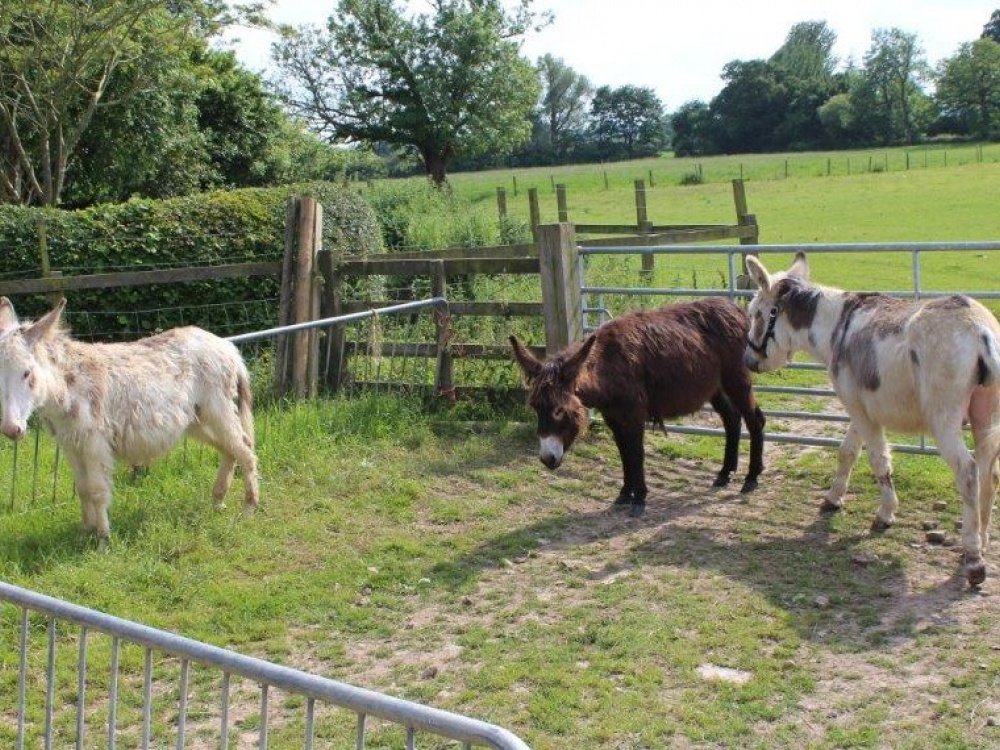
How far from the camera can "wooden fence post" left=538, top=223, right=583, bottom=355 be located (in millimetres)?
9562

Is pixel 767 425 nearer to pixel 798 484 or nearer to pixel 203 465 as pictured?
pixel 798 484

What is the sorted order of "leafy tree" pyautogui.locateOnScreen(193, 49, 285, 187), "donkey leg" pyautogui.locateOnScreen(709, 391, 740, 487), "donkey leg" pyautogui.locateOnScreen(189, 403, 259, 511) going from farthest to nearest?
"leafy tree" pyautogui.locateOnScreen(193, 49, 285, 187), "donkey leg" pyautogui.locateOnScreen(709, 391, 740, 487), "donkey leg" pyautogui.locateOnScreen(189, 403, 259, 511)

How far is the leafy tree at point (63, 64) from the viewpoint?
16.7 m

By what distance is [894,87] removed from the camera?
78750mm

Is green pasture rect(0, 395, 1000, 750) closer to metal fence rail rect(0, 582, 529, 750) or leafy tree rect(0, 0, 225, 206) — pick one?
metal fence rail rect(0, 582, 529, 750)

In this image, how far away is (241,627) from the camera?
5.76m

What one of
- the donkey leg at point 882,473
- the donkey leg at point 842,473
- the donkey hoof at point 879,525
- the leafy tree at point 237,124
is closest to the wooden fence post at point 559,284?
the donkey leg at point 842,473

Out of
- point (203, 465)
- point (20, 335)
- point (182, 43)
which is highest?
point (182, 43)

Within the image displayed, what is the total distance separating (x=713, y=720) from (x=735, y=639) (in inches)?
35.0

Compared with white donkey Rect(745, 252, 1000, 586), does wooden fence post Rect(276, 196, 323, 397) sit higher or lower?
higher

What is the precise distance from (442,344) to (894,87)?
77.1 meters

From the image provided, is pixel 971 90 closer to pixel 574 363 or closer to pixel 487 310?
pixel 487 310

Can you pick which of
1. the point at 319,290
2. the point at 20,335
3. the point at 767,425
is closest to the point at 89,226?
A: the point at 319,290

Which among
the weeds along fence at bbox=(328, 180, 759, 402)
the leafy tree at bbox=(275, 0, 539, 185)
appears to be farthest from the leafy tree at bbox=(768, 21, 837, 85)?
the weeds along fence at bbox=(328, 180, 759, 402)
